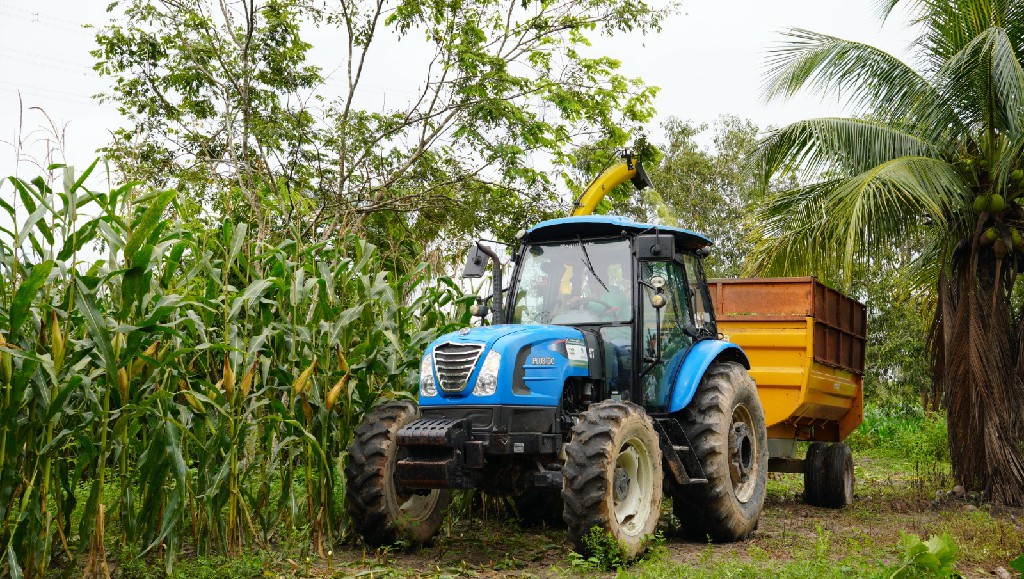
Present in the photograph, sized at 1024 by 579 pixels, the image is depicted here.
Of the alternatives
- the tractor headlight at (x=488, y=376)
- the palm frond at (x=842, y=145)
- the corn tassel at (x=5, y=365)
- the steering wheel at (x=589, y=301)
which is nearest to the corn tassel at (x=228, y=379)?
the corn tassel at (x=5, y=365)

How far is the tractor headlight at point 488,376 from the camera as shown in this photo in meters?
6.25

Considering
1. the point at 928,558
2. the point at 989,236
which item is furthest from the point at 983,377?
Result: the point at 928,558

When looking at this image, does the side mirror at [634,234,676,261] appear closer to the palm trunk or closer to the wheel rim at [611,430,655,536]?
the wheel rim at [611,430,655,536]

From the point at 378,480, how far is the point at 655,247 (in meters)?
2.51

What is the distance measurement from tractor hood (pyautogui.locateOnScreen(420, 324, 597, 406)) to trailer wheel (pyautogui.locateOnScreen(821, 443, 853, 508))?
451 centimetres

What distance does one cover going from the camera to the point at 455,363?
21.2 feet

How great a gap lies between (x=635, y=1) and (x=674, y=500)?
1003cm

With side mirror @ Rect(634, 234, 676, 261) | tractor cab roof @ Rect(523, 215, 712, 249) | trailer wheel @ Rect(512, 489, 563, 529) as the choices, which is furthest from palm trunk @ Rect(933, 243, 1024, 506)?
side mirror @ Rect(634, 234, 676, 261)

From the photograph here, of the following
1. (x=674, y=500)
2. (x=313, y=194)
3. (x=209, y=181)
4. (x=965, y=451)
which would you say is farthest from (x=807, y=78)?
(x=209, y=181)

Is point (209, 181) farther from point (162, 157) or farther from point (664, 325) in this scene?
point (664, 325)

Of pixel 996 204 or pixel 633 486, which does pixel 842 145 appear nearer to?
pixel 996 204

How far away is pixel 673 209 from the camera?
33.1 metres

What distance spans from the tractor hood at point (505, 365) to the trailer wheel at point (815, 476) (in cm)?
449

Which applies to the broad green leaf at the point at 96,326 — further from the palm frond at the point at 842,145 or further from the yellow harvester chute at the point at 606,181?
the palm frond at the point at 842,145
